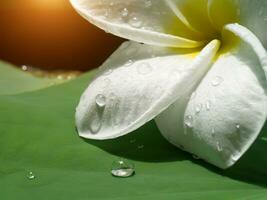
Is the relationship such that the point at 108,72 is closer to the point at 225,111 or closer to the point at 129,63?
the point at 129,63

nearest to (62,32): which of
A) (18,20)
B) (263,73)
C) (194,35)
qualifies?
(18,20)

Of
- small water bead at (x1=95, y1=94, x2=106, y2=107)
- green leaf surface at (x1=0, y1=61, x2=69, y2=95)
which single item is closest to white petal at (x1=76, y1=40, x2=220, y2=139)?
small water bead at (x1=95, y1=94, x2=106, y2=107)

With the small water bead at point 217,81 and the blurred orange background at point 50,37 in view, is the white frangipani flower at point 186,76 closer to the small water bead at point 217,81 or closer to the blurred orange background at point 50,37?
the small water bead at point 217,81

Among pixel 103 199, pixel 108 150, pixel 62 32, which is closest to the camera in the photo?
pixel 103 199

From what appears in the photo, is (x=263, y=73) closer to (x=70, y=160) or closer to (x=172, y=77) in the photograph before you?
(x=172, y=77)

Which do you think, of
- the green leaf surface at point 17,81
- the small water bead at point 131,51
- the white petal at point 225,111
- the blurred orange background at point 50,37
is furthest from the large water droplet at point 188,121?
the blurred orange background at point 50,37

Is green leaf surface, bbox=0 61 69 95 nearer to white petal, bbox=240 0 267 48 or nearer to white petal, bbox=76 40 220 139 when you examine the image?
white petal, bbox=76 40 220 139
